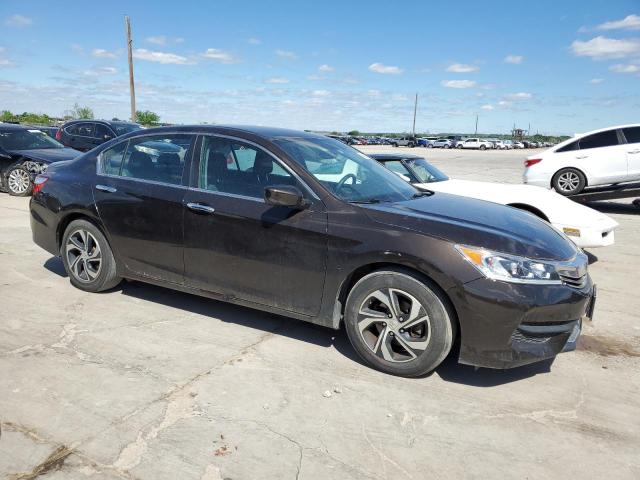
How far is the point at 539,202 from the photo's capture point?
261 inches

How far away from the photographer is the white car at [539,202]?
20.7ft

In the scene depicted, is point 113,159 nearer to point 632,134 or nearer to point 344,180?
point 344,180

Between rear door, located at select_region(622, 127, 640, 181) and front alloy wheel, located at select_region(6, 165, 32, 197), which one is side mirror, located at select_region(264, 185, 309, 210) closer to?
rear door, located at select_region(622, 127, 640, 181)

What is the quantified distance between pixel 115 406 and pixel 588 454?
2609 millimetres

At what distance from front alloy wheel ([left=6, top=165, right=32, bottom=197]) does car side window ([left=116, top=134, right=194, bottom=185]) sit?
8.37 meters

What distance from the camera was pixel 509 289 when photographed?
10.5 ft

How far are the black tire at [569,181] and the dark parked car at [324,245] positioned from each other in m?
8.29

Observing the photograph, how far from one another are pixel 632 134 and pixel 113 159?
10.6 m

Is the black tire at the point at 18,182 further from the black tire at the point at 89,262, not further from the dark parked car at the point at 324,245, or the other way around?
the black tire at the point at 89,262

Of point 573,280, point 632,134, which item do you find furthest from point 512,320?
point 632,134

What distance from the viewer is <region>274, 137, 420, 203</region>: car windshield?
13.0 feet

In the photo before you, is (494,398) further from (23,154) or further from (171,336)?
(23,154)

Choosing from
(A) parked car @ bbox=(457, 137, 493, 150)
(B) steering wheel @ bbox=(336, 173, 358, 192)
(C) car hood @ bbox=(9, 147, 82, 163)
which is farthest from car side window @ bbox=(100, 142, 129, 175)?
(A) parked car @ bbox=(457, 137, 493, 150)

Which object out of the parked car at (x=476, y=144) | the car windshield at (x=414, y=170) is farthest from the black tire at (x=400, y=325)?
the parked car at (x=476, y=144)
